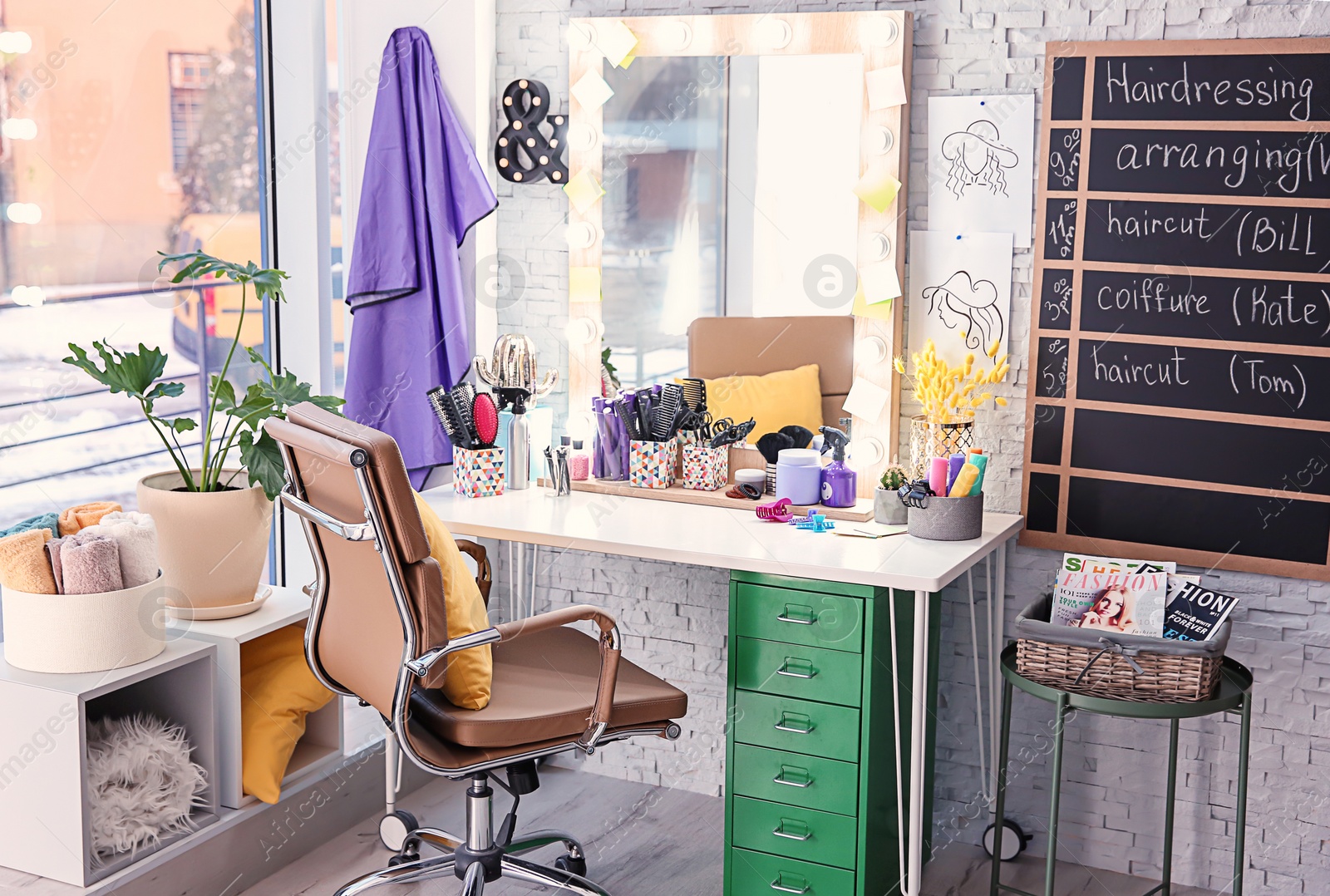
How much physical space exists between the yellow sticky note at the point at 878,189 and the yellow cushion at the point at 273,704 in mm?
1531

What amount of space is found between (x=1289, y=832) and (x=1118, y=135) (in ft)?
4.84

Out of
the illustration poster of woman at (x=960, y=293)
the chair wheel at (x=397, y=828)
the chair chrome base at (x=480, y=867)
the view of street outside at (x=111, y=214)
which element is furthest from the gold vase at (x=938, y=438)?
the view of street outside at (x=111, y=214)

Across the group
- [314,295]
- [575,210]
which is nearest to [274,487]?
[314,295]

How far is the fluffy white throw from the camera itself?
7.50ft

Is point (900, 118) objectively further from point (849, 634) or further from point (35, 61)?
point (35, 61)

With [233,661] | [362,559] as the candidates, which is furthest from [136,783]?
[362,559]

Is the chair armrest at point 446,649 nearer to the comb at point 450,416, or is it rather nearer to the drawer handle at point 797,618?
the drawer handle at point 797,618

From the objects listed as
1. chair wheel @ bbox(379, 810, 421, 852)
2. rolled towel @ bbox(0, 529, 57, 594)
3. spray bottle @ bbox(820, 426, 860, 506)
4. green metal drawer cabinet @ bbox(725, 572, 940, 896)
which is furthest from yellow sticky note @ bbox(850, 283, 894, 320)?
rolled towel @ bbox(0, 529, 57, 594)

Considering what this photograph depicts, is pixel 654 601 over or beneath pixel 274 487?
beneath

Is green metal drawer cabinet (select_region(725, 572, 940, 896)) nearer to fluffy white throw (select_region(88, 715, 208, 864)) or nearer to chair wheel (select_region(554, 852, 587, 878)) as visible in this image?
chair wheel (select_region(554, 852, 587, 878))

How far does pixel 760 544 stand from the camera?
244 centimetres

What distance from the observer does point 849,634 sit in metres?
2.32

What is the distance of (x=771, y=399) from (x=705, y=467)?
224mm

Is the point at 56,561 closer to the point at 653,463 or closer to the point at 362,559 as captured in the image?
the point at 362,559
